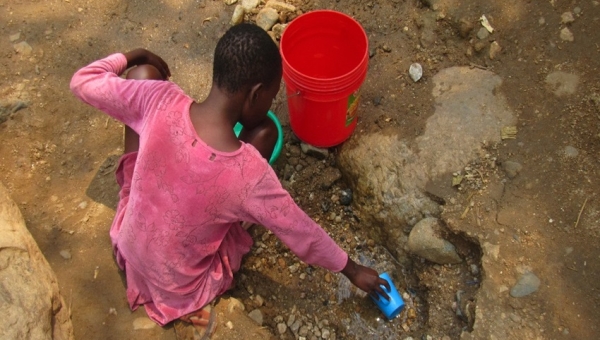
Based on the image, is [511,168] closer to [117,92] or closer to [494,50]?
[494,50]

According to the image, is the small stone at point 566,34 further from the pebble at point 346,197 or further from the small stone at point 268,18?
the small stone at point 268,18

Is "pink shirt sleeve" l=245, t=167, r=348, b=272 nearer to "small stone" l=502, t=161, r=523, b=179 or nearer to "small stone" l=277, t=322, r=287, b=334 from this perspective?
"small stone" l=277, t=322, r=287, b=334

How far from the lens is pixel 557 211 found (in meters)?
2.02

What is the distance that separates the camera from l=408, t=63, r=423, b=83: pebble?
8.25 ft

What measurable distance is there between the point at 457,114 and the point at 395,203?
→ 516 mm

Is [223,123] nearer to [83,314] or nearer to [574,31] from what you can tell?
[83,314]

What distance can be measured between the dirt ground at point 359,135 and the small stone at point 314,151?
0.03 metres

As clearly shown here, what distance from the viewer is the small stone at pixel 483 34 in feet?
8.25

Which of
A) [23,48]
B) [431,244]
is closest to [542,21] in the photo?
[431,244]

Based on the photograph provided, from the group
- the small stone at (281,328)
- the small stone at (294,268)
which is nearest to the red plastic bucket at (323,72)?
the small stone at (294,268)

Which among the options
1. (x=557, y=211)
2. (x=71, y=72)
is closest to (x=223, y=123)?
(x=557, y=211)

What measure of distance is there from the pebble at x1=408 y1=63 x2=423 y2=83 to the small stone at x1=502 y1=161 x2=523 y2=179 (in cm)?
63

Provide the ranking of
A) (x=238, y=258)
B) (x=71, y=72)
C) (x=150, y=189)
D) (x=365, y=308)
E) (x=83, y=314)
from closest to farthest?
(x=150, y=189)
(x=83, y=314)
(x=238, y=258)
(x=365, y=308)
(x=71, y=72)

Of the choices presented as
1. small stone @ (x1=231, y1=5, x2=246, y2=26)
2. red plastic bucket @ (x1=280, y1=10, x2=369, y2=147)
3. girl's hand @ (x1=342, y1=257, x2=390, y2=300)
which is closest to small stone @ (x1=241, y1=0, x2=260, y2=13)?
small stone @ (x1=231, y1=5, x2=246, y2=26)
